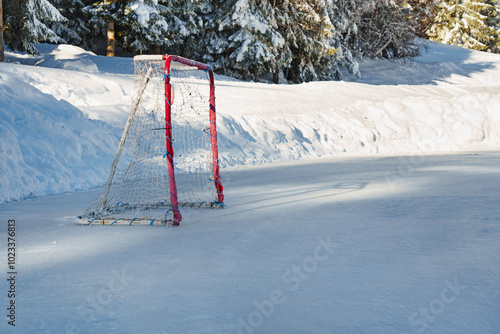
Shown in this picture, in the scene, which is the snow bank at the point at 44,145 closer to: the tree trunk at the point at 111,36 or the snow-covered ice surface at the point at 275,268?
the snow-covered ice surface at the point at 275,268

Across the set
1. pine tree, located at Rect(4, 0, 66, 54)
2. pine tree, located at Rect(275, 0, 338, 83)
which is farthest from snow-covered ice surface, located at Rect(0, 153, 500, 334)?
pine tree, located at Rect(275, 0, 338, 83)

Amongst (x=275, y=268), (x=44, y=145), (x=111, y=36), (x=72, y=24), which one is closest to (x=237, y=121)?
(x=44, y=145)

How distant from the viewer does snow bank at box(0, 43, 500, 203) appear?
6955mm

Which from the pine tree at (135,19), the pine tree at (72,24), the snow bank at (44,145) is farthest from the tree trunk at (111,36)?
the snow bank at (44,145)

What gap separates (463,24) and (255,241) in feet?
151

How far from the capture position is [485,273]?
2.89 meters

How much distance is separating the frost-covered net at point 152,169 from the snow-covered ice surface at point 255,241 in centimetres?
33

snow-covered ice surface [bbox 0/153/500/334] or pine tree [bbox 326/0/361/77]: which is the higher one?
pine tree [bbox 326/0/361/77]

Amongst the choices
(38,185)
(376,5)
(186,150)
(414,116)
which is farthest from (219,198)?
(376,5)

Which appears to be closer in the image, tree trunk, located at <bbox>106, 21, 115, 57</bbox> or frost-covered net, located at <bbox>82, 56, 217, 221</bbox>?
frost-covered net, located at <bbox>82, 56, 217, 221</bbox>

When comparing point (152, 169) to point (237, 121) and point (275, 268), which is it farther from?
point (275, 268)

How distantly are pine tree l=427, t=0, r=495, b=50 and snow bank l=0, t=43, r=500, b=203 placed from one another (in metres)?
27.6

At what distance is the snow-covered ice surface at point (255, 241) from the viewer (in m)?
2.36

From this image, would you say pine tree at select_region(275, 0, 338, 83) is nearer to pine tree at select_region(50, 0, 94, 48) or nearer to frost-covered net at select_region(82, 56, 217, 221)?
pine tree at select_region(50, 0, 94, 48)
